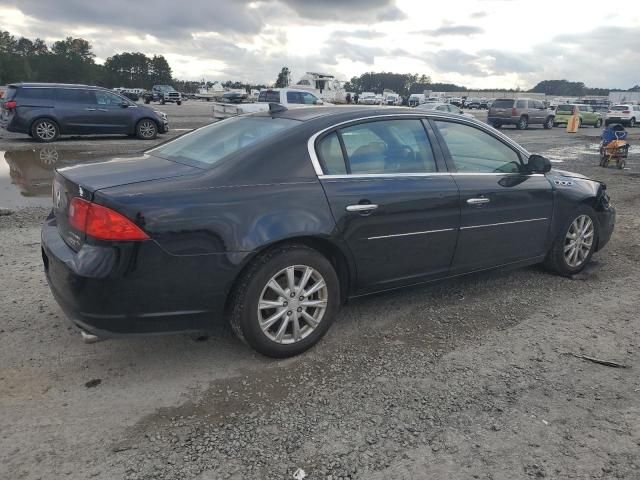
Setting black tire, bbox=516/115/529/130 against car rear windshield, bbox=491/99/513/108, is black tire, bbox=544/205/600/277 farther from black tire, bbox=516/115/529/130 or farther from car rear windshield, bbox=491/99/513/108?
black tire, bbox=516/115/529/130

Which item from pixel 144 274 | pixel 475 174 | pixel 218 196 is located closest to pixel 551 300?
pixel 475 174

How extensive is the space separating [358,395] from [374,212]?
122 centimetres

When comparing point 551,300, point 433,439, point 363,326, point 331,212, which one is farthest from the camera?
point 551,300

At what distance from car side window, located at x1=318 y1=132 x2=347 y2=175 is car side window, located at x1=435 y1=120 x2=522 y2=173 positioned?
101cm

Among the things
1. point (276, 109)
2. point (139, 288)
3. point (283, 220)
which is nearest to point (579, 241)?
point (276, 109)

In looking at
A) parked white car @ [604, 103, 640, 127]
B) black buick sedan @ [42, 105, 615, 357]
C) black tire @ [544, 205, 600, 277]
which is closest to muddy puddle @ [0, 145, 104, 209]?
black buick sedan @ [42, 105, 615, 357]

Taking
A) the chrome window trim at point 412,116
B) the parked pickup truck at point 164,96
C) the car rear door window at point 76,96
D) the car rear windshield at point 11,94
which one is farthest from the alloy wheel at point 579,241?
the parked pickup truck at point 164,96

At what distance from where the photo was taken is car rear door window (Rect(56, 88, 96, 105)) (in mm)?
14852

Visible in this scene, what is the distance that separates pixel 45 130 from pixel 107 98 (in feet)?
6.48

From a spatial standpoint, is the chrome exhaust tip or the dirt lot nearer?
the dirt lot

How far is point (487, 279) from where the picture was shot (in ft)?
16.6

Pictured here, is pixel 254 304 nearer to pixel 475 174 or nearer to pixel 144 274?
pixel 144 274

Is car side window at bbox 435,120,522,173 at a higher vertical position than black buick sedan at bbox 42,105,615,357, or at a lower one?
higher

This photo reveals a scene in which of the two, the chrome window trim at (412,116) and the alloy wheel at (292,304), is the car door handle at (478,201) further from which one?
the alloy wheel at (292,304)
